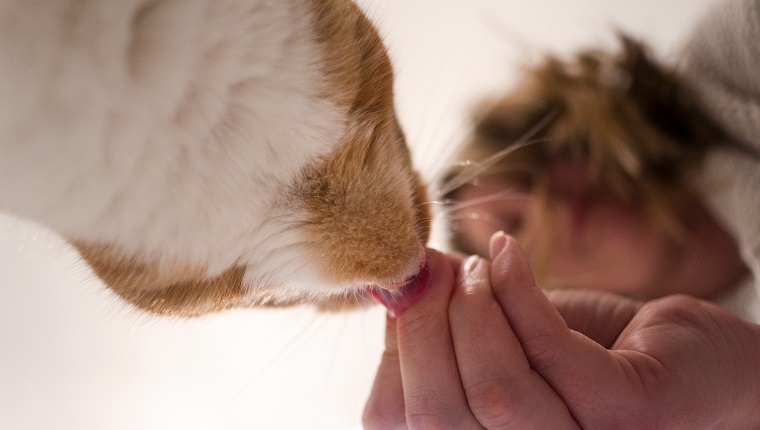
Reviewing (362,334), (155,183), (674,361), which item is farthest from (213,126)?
(362,334)

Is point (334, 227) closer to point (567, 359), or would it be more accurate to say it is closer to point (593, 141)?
point (567, 359)

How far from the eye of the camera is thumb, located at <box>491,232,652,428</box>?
579mm

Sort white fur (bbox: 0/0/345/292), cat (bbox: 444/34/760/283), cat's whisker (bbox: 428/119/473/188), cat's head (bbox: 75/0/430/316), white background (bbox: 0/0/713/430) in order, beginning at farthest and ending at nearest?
cat (bbox: 444/34/760/283) → cat's whisker (bbox: 428/119/473/188) → white background (bbox: 0/0/713/430) → cat's head (bbox: 75/0/430/316) → white fur (bbox: 0/0/345/292)

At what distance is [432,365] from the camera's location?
0.62 metres

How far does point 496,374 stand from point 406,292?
132 mm

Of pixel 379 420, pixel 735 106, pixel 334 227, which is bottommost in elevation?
pixel 379 420

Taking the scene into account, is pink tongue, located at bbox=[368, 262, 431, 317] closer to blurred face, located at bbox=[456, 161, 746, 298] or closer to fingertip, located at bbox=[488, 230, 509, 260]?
fingertip, located at bbox=[488, 230, 509, 260]

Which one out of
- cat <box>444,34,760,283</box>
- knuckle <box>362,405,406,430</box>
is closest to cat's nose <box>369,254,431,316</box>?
knuckle <box>362,405,406,430</box>

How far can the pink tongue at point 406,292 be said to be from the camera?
66 cm

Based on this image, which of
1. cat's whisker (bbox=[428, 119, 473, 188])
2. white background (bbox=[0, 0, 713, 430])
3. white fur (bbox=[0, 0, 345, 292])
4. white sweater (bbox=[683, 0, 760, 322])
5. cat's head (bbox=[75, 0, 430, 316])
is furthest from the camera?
white sweater (bbox=[683, 0, 760, 322])

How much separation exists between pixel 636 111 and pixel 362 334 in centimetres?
73

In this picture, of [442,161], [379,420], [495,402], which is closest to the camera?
[495,402]

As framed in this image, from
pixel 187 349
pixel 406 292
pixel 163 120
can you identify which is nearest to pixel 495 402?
pixel 406 292

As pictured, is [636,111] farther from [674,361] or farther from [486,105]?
[674,361]
